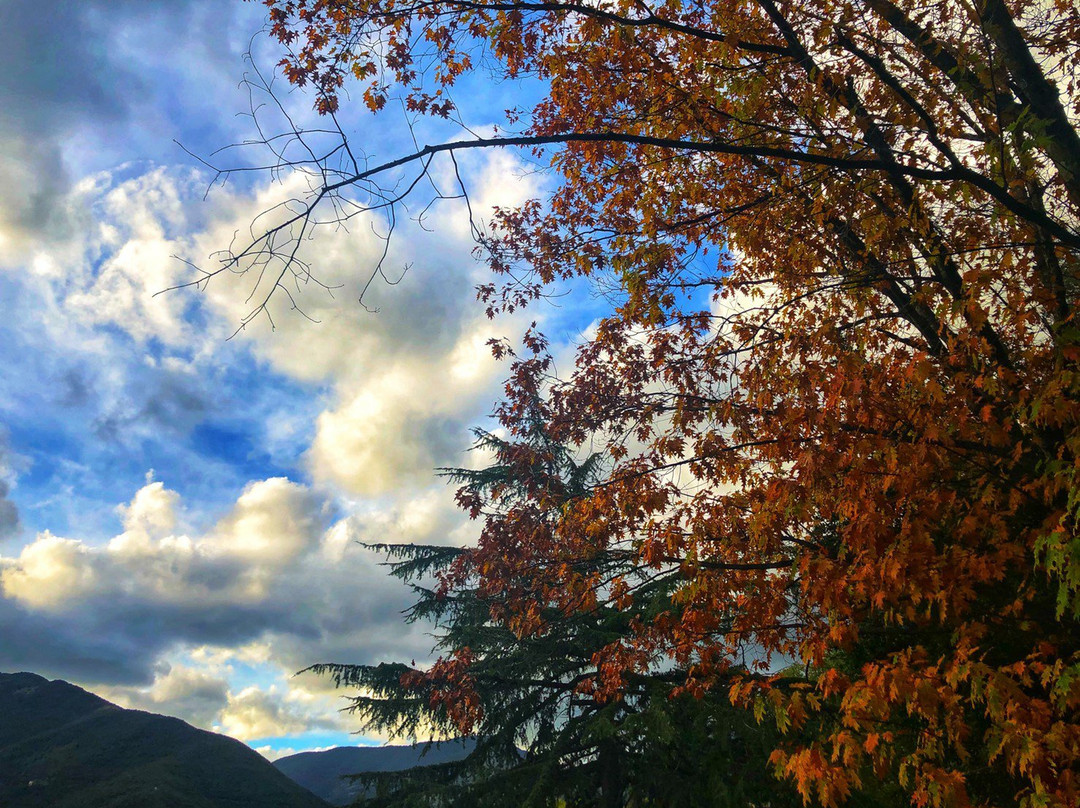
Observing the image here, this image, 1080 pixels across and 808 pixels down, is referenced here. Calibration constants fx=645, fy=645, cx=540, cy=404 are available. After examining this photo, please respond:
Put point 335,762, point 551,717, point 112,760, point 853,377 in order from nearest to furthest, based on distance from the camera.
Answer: point 853,377 → point 551,717 → point 112,760 → point 335,762

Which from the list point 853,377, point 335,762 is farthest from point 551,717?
point 335,762

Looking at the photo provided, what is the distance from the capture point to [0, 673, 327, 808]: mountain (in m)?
32.9

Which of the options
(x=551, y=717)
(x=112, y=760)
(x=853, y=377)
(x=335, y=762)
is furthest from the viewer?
(x=335, y=762)

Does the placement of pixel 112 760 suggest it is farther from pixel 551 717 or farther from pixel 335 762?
pixel 335 762

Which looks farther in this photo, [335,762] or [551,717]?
[335,762]

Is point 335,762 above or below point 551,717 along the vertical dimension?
below

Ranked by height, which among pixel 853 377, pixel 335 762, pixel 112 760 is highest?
pixel 853 377

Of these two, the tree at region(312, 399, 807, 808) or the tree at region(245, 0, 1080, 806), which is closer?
the tree at region(245, 0, 1080, 806)

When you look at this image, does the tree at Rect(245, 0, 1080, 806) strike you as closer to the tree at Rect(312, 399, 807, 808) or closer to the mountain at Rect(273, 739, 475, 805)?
the tree at Rect(312, 399, 807, 808)

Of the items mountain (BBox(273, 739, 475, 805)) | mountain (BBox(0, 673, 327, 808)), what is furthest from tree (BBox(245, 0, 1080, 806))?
mountain (BBox(273, 739, 475, 805))

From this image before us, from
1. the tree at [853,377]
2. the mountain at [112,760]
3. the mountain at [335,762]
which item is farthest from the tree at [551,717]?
the mountain at [335,762]

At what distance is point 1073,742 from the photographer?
179 inches

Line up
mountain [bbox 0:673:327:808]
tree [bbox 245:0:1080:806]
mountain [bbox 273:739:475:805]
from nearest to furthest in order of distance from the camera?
tree [bbox 245:0:1080:806]
mountain [bbox 0:673:327:808]
mountain [bbox 273:739:475:805]

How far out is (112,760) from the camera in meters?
38.7
